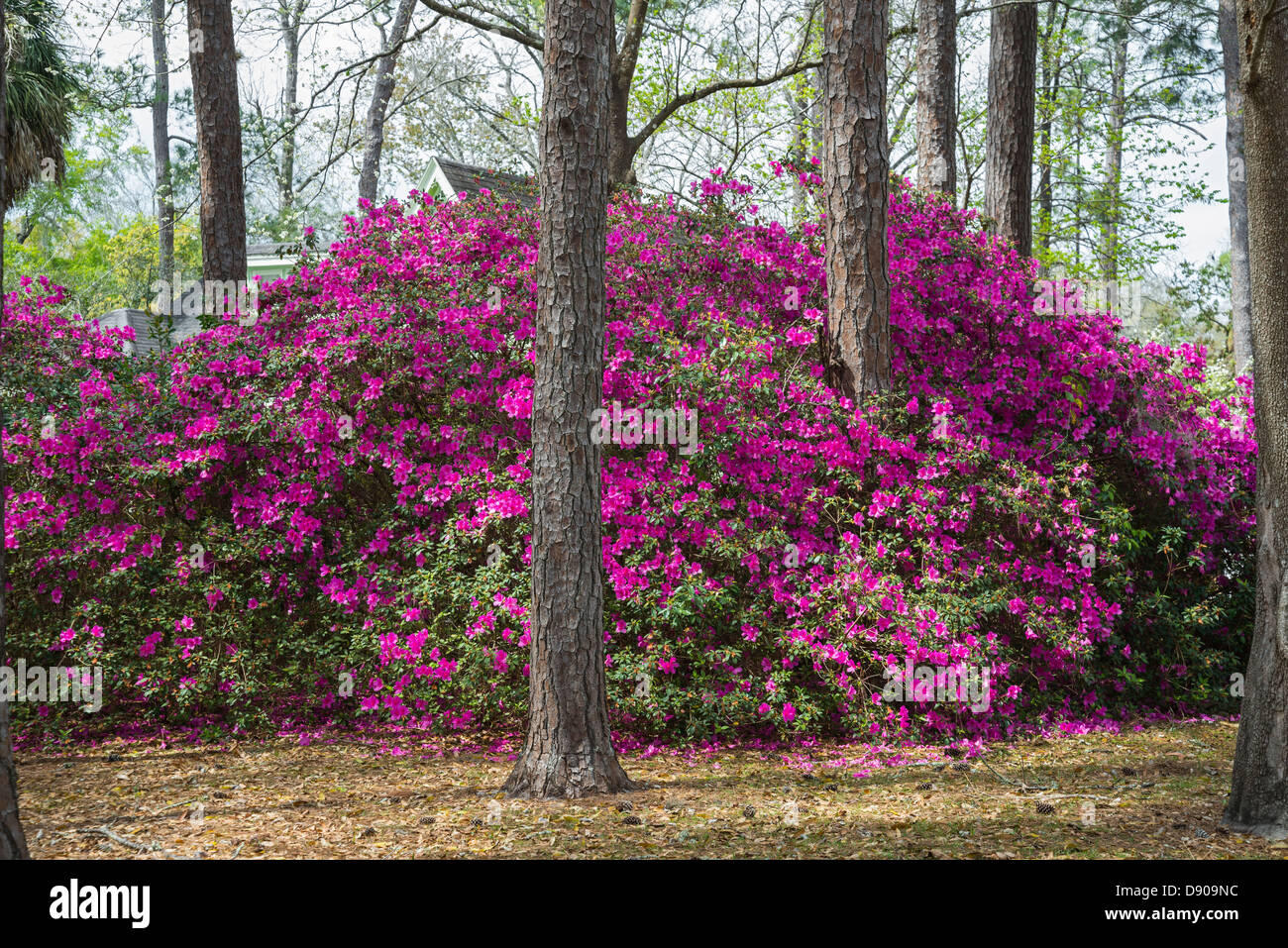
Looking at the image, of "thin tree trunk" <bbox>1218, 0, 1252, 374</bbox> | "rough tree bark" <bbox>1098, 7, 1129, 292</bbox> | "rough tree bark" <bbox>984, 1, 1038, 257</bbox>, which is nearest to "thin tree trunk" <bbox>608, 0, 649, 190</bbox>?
"rough tree bark" <bbox>984, 1, 1038, 257</bbox>

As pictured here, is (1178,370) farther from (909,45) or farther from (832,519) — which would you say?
(909,45)

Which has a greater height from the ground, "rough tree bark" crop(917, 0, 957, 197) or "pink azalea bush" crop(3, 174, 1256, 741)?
"rough tree bark" crop(917, 0, 957, 197)

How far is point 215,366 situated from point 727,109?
15.7 meters

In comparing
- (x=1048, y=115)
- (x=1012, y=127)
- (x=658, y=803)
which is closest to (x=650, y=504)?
(x=658, y=803)

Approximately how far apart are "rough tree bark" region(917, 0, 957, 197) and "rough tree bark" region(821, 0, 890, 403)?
7.86ft

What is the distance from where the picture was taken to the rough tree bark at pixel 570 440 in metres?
4.53

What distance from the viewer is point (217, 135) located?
Answer: 864 cm

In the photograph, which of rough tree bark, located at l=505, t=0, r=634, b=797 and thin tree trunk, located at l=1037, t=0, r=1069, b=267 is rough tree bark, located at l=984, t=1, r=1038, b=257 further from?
thin tree trunk, located at l=1037, t=0, r=1069, b=267

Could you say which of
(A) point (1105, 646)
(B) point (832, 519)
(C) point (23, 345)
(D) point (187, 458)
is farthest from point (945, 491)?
(C) point (23, 345)

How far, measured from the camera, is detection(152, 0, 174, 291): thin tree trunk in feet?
62.4

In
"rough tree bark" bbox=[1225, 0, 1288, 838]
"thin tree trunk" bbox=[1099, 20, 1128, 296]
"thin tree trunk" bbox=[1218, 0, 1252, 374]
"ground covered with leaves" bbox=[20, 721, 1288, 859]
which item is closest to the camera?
"ground covered with leaves" bbox=[20, 721, 1288, 859]

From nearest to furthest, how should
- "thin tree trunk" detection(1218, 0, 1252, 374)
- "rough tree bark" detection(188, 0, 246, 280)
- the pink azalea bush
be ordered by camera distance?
the pink azalea bush < "rough tree bark" detection(188, 0, 246, 280) < "thin tree trunk" detection(1218, 0, 1252, 374)

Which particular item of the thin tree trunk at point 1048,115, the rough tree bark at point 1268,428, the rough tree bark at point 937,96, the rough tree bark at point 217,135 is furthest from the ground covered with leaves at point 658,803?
the thin tree trunk at point 1048,115

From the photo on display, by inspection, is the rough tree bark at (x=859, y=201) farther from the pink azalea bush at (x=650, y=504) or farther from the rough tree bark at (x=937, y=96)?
the rough tree bark at (x=937, y=96)
